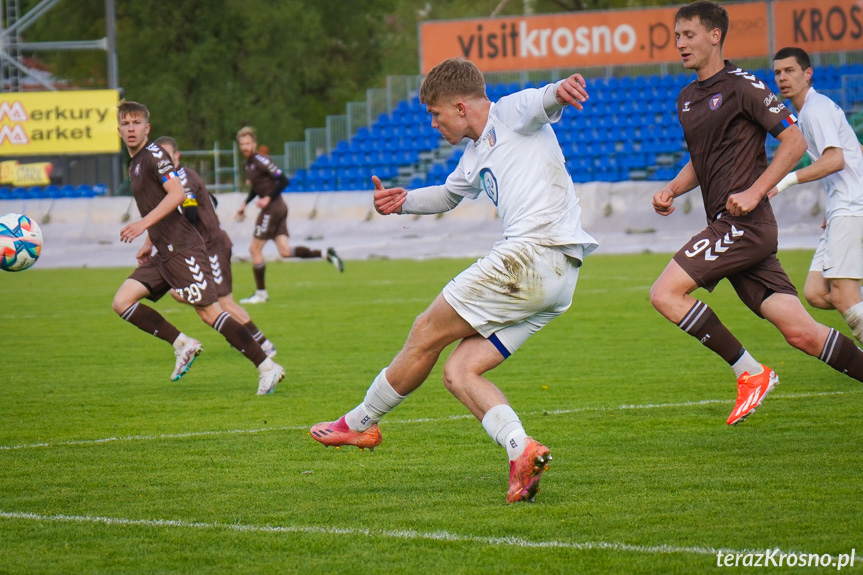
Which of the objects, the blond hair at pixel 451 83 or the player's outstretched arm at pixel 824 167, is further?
the player's outstretched arm at pixel 824 167

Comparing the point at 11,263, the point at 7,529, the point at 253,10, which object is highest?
the point at 253,10

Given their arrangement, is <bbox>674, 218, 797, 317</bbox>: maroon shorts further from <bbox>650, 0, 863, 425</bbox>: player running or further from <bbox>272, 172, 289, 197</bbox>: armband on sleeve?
<bbox>272, 172, 289, 197</bbox>: armband on sleeve

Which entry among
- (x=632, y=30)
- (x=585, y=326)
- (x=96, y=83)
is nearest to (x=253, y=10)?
(x=96, y=83)

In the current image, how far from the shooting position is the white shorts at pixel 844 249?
7.89m

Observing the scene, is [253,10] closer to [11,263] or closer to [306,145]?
[306,145]

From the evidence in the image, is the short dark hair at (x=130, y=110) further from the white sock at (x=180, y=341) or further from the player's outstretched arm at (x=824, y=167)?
the player's outstretched arm at (x=824, y=167)

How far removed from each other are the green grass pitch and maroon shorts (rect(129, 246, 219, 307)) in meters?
0.78

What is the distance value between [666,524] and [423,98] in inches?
86.6

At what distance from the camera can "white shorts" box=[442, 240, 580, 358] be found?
512cm

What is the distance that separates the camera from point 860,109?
30156mm

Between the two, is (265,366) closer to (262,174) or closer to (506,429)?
(506,429)

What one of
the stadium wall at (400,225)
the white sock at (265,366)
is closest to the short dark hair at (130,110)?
the white sock at (265,366)

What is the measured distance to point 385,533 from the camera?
15.2 feet

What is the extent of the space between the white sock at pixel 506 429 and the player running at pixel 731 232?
1.40 meters
